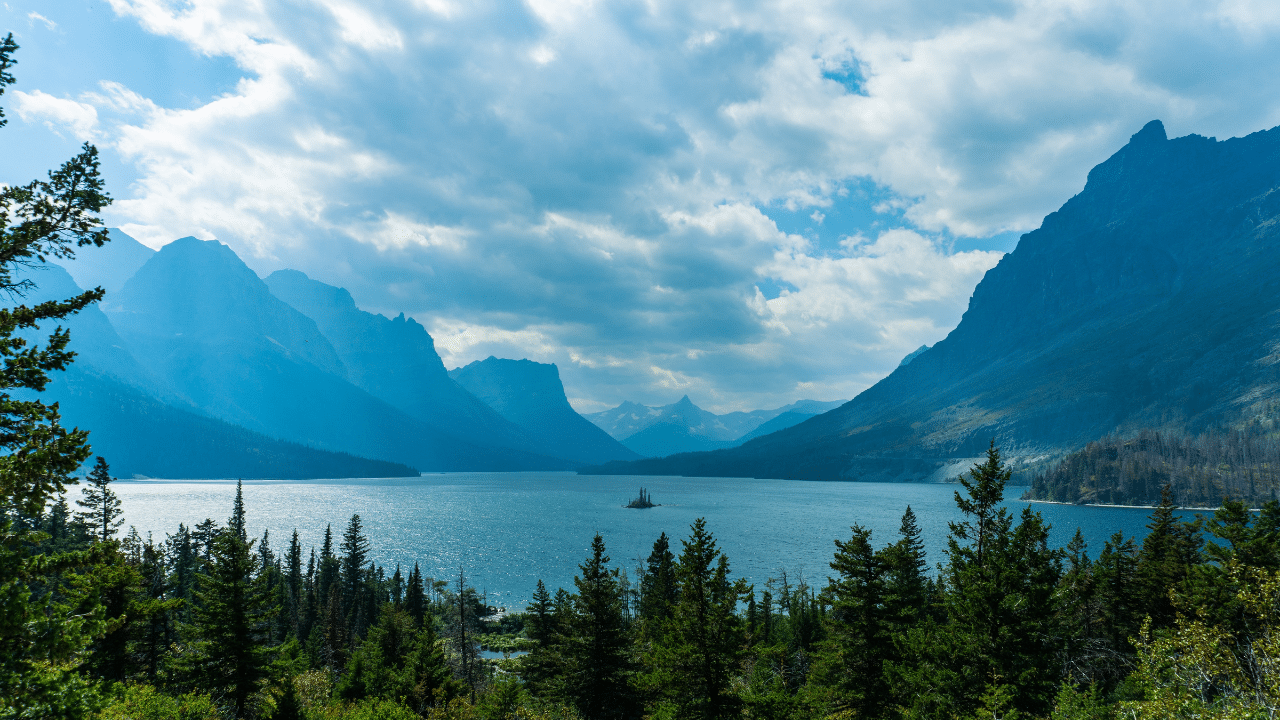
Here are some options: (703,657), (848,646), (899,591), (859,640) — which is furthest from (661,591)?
(703,657)

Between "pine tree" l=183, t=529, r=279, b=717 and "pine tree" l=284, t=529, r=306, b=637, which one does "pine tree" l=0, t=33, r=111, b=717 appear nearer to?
"pine tree" l=183, t=529, r=279, b=717

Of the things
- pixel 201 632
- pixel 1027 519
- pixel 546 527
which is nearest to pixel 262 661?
pixel 201 632

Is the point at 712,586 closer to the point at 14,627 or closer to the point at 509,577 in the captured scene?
the point at 14,627

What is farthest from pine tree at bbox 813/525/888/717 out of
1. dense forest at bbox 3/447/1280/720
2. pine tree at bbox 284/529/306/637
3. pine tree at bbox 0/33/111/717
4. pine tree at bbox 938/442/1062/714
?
pine tree at bbox 284/529/306/637

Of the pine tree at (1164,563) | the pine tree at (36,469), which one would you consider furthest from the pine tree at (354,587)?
the pine tree at (1164,563)

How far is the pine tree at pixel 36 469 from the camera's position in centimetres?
1027

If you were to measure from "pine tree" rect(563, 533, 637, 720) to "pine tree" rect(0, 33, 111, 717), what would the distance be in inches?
919

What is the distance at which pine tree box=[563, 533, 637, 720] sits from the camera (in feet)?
107

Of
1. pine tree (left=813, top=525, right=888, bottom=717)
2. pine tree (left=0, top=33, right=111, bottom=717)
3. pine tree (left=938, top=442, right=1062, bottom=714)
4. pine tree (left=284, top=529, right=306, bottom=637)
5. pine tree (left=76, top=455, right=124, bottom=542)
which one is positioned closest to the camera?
pine tree (left=0, top=33, right=111, bottom=717)

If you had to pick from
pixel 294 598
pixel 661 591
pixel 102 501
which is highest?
pixel 102 501

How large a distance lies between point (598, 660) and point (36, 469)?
92.8 feet

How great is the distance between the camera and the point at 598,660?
108 feet

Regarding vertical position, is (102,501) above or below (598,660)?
above

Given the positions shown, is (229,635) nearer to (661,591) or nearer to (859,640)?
(859,640)
